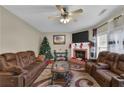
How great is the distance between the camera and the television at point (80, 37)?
802 centimetres

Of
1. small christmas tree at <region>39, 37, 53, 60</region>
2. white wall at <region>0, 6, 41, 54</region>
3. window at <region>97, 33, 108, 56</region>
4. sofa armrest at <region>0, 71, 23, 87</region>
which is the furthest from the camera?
small christmas tree at <region>39, 37, 53, 60</region>

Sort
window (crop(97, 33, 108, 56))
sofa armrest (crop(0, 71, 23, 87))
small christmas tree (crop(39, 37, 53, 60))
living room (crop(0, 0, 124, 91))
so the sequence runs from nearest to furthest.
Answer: sofa armrest (crop(0, 71, 23, 87)) → living room (crop(0, 0, 124, 91)) → window (crop(97, 33, 108, 56)) → small christmas tree (crop(39, 37, 53, 60))

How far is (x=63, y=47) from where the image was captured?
29.4 ft

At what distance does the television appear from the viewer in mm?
8023

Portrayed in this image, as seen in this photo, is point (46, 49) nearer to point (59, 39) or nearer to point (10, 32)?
point (59, 39)

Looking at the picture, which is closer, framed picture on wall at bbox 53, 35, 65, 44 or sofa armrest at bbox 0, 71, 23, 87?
sofa armrest at bbox 0, 71, 23, 87

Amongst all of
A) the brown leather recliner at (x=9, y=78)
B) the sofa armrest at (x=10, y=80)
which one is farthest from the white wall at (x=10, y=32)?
the sofa armrest at (x=10, y=80)

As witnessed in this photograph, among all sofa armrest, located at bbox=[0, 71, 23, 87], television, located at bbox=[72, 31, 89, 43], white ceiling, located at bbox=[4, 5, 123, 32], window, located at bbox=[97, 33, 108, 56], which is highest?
white ceiling, located at bbox=[4, 5, 123, 32]

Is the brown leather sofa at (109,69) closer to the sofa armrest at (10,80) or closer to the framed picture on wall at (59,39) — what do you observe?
the sofa armrest at (10,80)

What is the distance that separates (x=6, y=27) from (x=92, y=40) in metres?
4.86

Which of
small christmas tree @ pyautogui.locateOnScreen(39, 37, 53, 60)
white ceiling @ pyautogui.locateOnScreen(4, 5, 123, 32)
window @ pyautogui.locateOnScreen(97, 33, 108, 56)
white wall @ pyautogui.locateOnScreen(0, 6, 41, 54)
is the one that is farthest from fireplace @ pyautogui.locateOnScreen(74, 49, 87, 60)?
white wall @ pyautogui.locateOnScreen(0, 6, 41, 54)

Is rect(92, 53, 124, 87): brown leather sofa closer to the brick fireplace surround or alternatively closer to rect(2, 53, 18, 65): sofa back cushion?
rect(2, 53, 18, 65): sofa back cushion
